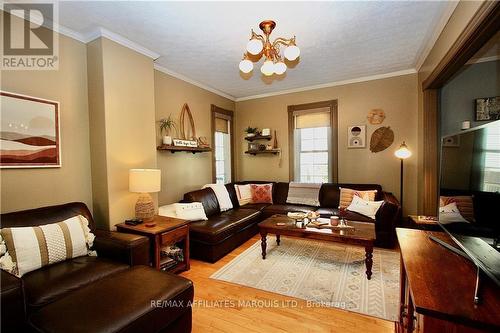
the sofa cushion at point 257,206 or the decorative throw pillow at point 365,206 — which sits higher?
the decorative throw pillow at point 365,206

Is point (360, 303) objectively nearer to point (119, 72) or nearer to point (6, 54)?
point (119, 72)

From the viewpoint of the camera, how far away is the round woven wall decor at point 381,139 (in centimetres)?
401

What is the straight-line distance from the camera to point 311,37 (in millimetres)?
2719

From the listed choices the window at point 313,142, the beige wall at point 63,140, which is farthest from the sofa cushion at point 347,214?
the beige wall at point 63,140

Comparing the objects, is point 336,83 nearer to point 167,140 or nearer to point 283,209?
point 283,209

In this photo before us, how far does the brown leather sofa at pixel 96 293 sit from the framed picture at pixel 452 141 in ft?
6.29

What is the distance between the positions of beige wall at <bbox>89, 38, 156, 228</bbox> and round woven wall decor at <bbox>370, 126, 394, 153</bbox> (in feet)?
12.4

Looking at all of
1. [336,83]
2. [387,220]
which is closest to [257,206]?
[387,220]

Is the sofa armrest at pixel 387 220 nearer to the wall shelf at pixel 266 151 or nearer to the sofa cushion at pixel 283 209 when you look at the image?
the sofa cushion at pixel 283 209

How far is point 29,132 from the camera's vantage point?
218 cm

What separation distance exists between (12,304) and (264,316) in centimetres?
161

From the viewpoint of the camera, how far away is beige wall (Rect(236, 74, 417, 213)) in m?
3.89

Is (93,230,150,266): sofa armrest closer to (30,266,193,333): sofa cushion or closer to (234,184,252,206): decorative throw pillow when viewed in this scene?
(30,266,193,333): sofa cushion

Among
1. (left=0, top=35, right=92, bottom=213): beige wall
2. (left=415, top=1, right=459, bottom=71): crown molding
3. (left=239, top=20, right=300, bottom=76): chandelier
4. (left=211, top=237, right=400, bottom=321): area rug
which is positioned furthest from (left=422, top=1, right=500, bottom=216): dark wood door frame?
(left=0, top=35, right=92, bottom=213): beige wall
